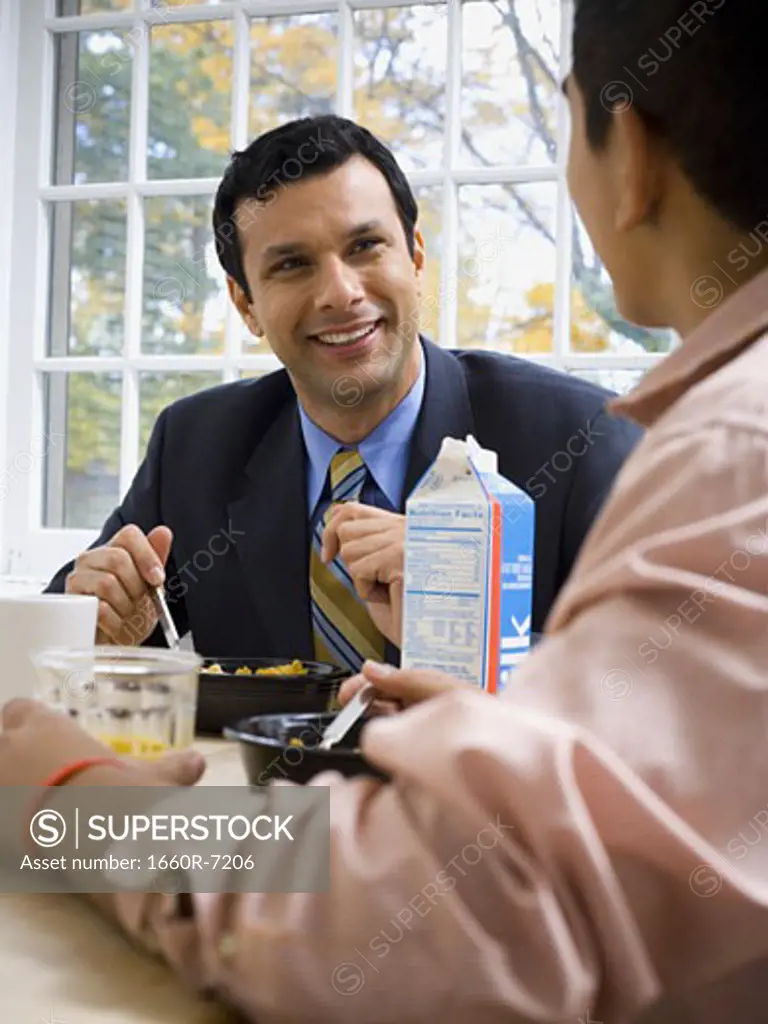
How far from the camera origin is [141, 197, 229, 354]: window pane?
9.75 ft

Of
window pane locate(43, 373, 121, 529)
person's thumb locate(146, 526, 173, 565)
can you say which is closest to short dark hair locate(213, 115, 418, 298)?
person's thumb locate(146, 526, 173, 565)

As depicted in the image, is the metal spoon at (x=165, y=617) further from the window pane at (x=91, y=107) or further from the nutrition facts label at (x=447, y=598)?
the window pane at (x=91, y=107)

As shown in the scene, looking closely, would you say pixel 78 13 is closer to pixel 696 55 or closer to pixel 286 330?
pixel 286 330

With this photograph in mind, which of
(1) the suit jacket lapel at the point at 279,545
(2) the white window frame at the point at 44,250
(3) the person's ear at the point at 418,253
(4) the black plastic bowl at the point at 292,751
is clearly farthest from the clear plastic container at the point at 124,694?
(2) the white window frame at the point at 44,250

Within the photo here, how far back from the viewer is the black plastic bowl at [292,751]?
2.45 ft

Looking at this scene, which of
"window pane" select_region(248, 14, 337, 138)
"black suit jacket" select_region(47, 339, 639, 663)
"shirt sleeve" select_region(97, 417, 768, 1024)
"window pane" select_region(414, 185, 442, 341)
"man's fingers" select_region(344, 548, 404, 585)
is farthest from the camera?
"window pane" select_region(248, 14, 337, 138)

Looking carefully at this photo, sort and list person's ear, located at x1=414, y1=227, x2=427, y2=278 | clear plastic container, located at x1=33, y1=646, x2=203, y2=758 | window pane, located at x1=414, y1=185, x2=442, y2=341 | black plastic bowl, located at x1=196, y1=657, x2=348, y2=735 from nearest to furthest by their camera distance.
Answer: clear plastic container, located at x1=33, y1=646, x2=203, y2=758, black plastic bowl, located at x1=196, y1=657, x2=348, y2=735, person's ear, located at x1=414, y1=227, x2=427, y2=278, window pane, located at x1=414, y1=185, x2=442, y2=341

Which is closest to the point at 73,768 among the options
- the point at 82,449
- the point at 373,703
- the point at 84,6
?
the point at 373,703

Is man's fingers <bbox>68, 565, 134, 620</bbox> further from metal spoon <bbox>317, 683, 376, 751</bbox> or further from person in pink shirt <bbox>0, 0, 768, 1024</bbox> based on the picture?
person in pink shirt <bbox>0, 0, 768, 1024</bbox>

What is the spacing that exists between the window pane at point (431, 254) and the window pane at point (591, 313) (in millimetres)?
300

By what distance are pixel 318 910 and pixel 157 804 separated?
132 mm

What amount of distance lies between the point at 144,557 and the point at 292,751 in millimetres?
703

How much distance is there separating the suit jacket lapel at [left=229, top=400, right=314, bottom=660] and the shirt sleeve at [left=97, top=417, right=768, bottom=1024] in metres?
1.32

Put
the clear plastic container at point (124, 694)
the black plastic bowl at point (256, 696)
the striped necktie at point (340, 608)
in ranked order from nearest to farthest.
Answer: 1. the clear plastic container at point (124, 694)
2. the black plastic bowl at point (256, 696)
3. the striped necktie at point (340, 608)
